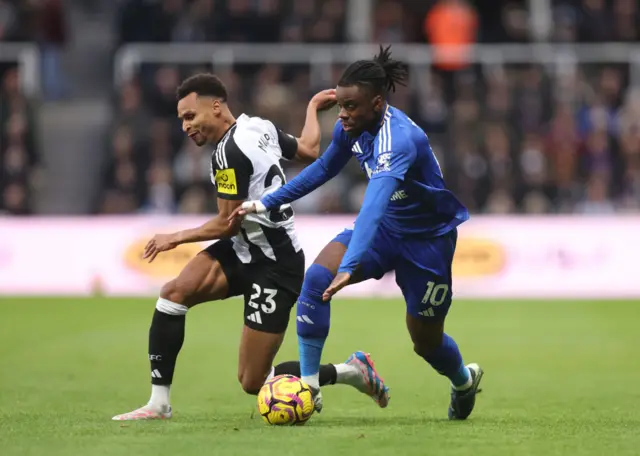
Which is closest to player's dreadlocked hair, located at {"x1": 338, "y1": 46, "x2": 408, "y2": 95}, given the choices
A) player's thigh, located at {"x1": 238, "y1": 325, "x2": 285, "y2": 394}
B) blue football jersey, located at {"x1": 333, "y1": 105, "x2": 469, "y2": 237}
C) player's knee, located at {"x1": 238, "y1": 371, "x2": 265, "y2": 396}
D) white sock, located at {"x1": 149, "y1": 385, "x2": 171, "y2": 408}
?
blue football jersey, located at {"x1": 333, "y1": 105, "x2": 469, "y2": 237}

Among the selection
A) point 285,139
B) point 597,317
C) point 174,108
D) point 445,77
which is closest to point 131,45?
point 174,108

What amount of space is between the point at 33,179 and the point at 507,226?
25.5 feet

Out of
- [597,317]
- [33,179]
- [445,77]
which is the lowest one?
[597,317]

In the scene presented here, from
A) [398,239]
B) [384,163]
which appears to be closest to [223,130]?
[398,239]

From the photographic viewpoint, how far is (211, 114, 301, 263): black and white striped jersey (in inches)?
308

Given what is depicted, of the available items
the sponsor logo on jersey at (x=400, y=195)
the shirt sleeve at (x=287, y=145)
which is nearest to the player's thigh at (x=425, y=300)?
the sponsor logo on jersey at (x=400, y=195)

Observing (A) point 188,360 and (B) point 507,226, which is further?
(B) point 507,226

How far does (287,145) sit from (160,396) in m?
1.83

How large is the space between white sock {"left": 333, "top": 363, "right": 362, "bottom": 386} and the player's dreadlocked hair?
1867 mm

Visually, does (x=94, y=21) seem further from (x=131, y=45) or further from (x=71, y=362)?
(x=71, y=362)

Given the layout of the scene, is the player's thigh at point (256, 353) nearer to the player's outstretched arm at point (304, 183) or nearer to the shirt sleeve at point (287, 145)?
the player's outstretched arm at point (304, 183)

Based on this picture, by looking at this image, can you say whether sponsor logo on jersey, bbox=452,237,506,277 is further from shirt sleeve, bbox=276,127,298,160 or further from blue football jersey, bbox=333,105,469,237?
blue football jersey, bbox=333,105,469,237

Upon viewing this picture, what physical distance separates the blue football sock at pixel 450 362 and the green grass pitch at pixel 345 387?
0.26 m

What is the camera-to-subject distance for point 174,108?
65.2 ft
